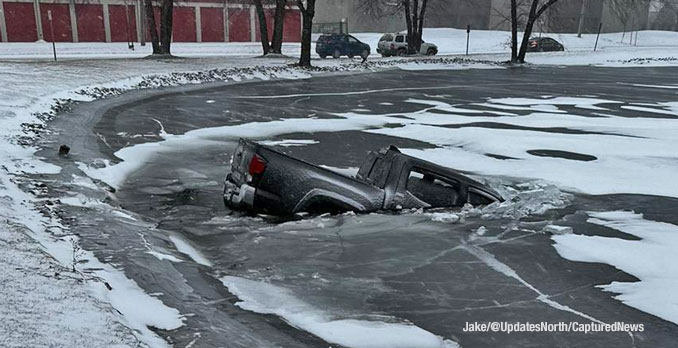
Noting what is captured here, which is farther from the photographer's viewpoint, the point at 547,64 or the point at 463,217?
the point at 547,64

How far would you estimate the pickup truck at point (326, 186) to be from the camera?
7.33 m

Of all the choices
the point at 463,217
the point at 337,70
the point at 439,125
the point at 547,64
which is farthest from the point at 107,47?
the point at 463,217

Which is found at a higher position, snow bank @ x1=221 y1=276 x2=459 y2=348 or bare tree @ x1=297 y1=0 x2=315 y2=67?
bare tree @ x1=297 y1=0 x2=315 y2=67

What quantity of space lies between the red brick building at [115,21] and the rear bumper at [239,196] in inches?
1883

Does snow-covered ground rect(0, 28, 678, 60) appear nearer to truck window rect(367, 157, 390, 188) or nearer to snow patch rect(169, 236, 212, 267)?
truck window rect(367, 157, 390, 188)

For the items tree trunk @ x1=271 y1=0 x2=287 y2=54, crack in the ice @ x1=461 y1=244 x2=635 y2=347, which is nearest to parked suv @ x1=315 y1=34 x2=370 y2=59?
tree trunk @ x1=271 y1=0 x2=287 y2=54

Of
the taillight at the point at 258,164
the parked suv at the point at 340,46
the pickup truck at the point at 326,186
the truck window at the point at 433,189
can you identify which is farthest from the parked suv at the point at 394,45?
the taillight at the point at 258,164

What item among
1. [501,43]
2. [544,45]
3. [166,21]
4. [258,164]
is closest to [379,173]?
[258,164]

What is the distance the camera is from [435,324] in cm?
507

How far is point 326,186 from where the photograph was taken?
24.2 ft

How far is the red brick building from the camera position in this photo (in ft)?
180

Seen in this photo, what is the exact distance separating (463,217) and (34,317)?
17.3 feet

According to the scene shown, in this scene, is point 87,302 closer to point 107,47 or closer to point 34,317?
point 34,317

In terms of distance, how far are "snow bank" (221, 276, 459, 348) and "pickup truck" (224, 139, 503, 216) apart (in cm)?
194
